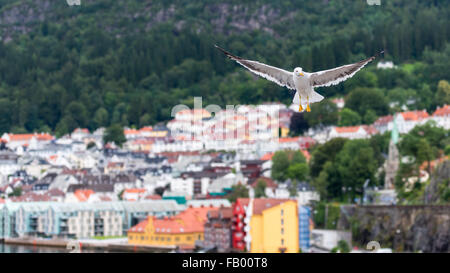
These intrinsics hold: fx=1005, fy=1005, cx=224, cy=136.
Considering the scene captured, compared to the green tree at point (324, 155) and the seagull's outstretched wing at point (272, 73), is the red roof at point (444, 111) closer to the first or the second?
the green tree at point (324, 155)

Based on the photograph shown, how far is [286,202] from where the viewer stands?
3050 cm

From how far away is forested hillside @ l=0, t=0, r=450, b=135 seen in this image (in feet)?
229

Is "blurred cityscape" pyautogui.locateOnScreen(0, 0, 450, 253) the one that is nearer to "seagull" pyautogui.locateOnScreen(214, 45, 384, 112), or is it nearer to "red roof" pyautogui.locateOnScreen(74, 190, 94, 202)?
"red roof" pyautogui.locateOnScreen(74, 190, 94, 202)

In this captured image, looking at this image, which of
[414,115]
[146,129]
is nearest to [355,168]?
[414,115]

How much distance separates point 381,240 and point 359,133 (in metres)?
25.6

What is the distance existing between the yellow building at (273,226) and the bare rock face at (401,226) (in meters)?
2.20

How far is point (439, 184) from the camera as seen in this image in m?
30.1

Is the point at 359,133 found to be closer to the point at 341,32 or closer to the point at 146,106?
the point at 146,106

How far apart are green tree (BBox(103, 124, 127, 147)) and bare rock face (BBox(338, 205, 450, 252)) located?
38.8m

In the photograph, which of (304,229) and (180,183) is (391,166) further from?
(180,183)

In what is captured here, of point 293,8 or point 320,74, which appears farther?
point 293,8

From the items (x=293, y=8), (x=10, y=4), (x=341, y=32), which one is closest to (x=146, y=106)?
(x=341, y=32)

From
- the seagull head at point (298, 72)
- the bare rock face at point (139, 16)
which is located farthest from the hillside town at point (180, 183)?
the bare rock face at point (139, 16)

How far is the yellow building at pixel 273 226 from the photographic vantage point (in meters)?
29.8
